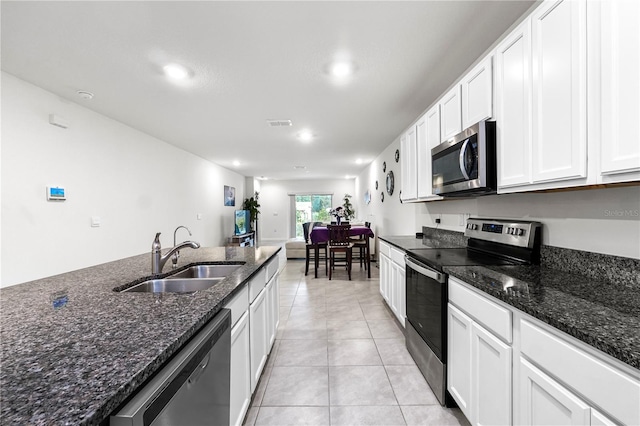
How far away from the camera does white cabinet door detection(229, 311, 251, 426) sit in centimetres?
132

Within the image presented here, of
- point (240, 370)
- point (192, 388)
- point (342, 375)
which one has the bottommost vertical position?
point (342, 375)

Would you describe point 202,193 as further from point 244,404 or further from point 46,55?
point 244,404

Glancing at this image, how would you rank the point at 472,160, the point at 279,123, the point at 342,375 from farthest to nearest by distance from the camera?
the point at 279,123 → the point at 342,375 → the point at 472,160

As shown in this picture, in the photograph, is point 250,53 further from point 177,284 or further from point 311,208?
point 311,208

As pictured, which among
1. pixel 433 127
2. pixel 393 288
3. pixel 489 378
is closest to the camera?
pixel 489 378

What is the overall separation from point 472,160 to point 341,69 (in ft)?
4.30

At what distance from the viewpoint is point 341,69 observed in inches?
91.6

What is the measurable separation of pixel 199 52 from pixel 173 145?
10.9 feet

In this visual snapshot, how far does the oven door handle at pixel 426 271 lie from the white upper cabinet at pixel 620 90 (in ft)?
2.89

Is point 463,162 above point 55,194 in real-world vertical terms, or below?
above

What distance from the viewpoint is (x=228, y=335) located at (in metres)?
1.17

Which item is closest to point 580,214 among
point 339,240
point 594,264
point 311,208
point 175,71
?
→ point 594,264

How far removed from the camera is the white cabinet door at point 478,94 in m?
1.67

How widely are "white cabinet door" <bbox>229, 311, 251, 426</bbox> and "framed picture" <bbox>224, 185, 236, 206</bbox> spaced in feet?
21.1
